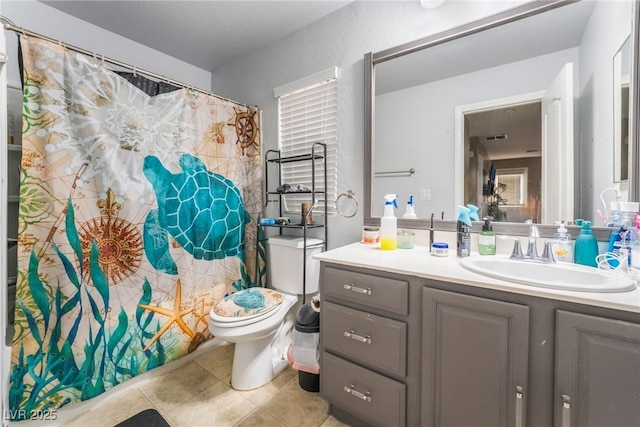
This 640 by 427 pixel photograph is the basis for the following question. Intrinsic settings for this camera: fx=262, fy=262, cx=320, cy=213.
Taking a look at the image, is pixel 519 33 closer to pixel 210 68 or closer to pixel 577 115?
pixel 577 115

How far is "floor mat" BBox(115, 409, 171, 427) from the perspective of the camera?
4.13 ft

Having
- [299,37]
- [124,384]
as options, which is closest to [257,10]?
[299,37]

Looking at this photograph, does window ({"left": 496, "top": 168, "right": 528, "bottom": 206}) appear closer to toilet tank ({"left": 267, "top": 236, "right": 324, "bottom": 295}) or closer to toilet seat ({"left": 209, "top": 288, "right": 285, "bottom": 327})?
toilet tank ({"left": 267, "top": 236, "right": 324, "bottom": 295})

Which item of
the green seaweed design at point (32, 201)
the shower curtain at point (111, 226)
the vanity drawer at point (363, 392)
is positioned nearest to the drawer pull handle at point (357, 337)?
the vanity drawer at point (363, 392)

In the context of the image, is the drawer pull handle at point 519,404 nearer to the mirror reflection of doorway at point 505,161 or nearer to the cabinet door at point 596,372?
the cabinet door at point 596,372

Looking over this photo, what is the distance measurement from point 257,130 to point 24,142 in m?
1.33

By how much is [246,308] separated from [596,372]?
1392 mm

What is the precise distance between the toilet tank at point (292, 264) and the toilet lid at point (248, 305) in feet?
0.55

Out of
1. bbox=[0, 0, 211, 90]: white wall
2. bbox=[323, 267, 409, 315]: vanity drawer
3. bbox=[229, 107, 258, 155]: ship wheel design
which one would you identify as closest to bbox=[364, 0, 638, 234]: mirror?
bbox=[323, 267, 409, 315]: vanity drawer

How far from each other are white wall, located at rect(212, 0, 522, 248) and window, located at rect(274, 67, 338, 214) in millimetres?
60

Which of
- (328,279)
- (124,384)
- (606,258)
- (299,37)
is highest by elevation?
(299,37)

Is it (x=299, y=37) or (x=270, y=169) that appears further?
(x=270, y=169)

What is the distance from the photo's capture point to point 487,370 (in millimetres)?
867

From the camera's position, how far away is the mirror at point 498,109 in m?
1.09
